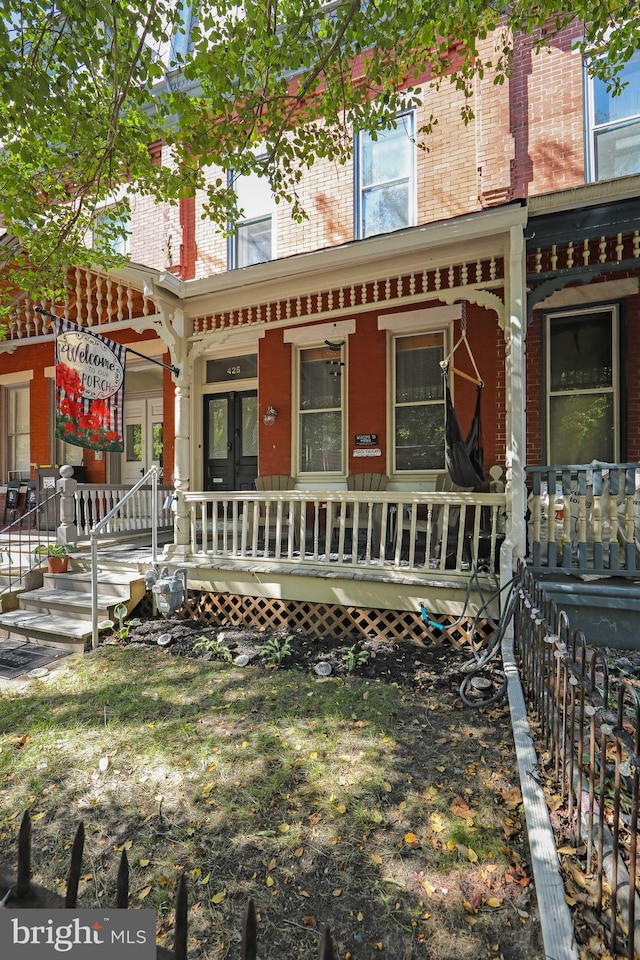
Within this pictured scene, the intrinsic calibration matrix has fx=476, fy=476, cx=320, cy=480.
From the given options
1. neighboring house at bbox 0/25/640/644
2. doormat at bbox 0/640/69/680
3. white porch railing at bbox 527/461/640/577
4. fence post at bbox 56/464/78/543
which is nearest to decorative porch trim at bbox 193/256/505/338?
neighboring house at bbox 0/25/640/644

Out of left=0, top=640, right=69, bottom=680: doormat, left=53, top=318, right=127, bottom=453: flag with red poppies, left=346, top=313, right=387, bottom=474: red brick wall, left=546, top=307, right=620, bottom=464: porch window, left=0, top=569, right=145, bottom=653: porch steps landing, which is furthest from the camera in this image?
left=346, top=313, right=387, bottom=474: red brick wall

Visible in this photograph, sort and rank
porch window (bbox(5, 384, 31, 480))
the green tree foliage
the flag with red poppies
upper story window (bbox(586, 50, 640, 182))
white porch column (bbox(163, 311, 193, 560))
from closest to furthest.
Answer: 1. the green tree foliage
2. the flag with red poppies
3. white porch column (bbox(163, 311, 193, 560))
4. upper story window (bbox(586, 50, 640, 182))
5. porch window (bbox(5, 384, 31, 480))

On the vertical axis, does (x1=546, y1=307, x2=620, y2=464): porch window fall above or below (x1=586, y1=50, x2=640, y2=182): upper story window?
below

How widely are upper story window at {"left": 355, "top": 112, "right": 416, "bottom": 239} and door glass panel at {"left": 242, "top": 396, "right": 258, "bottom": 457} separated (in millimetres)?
3312

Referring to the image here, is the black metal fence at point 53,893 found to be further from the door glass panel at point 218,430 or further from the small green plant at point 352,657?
the door glass panel at point 218,430

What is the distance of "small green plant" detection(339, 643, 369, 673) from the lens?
172 inches

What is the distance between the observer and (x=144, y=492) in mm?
8281

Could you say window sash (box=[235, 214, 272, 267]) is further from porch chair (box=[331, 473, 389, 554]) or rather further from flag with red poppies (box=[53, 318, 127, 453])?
porch chair (box=[331, 473, 389, 554])

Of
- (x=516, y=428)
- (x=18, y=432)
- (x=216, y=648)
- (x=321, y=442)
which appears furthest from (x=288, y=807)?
(x=18, y=432)

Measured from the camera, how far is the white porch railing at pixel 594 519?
4.45 m

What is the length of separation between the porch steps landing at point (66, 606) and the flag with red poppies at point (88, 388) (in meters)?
1.70

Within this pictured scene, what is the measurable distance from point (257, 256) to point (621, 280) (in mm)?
5753

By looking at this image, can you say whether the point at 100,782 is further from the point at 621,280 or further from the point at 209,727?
the point at 621,280

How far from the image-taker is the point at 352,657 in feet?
14.5
